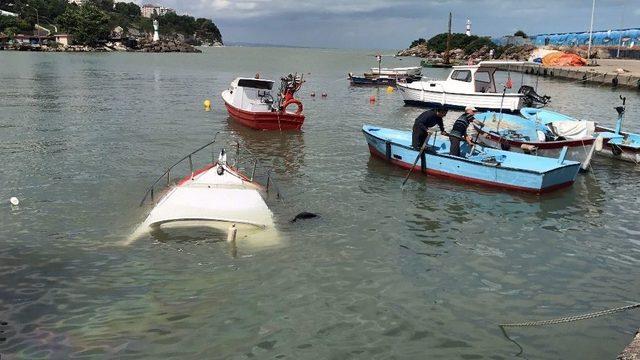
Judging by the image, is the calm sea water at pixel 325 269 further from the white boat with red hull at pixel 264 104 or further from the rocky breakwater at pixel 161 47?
the rocky breakwater at pixel 161 47

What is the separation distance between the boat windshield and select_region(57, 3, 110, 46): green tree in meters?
136

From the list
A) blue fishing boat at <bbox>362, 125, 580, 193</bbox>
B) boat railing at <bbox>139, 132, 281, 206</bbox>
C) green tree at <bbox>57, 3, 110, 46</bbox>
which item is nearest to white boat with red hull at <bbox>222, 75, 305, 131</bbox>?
boat railing at <bbox>139, 132, 281, 206</bbox>

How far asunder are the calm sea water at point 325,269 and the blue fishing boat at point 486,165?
1.37 ft

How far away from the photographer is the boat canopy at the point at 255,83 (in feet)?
85.5

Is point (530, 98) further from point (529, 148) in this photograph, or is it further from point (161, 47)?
point (161, 47)

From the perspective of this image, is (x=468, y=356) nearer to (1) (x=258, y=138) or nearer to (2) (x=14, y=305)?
(2) (x=14, y=305)

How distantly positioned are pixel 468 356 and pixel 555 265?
4.10m

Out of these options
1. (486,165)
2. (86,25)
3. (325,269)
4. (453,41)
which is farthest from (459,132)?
(86,25)

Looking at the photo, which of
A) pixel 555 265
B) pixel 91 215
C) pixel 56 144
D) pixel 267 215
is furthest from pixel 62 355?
pixel 56 144

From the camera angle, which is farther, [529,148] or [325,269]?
[529,148]

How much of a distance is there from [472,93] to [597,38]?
100.0 metres

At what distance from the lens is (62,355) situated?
22.4ft

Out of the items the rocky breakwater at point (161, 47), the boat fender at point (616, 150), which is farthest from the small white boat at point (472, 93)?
the rocky breakwater at point (161, 47)

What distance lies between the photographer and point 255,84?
86.3 feet
